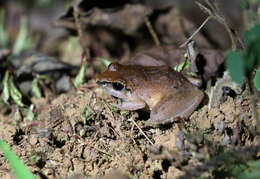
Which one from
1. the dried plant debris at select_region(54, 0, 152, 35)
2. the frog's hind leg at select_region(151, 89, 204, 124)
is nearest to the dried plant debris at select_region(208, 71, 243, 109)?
the frog's hind leg at select_region(151, 89, 204, 124)

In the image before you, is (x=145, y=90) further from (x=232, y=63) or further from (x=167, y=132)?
(x=232, y=63)

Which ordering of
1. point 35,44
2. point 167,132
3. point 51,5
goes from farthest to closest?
point 51,5, point 35,44, point 167,132

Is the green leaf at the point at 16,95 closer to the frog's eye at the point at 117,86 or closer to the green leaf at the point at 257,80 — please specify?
the frog's eye at the point at 117,86

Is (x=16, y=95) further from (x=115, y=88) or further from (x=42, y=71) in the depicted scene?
(x=115, y=88)

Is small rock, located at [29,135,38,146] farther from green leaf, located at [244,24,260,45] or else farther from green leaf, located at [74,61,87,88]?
green leaf, located at [244,24,260,45]

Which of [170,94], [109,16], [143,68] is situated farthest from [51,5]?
[170,94]

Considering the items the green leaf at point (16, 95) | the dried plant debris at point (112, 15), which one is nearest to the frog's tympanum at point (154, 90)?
the green leaf at point (16, 95)

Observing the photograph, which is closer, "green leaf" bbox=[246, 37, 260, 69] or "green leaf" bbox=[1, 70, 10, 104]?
"green leaf" bbox=[246, 37, 260, 69]
